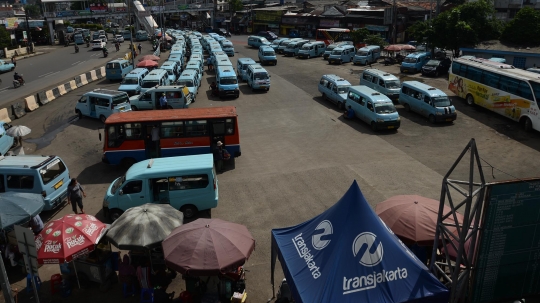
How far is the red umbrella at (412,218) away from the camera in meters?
9.52

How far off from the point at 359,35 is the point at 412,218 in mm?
45190

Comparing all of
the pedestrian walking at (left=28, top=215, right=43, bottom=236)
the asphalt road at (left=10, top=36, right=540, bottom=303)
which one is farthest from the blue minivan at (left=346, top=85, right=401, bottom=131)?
the pedestrian walking at (left=28, top=215, right=43, bottom=236)

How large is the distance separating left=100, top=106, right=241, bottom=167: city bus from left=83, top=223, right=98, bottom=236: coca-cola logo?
774 centimetres

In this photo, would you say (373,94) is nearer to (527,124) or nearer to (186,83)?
(527,124)

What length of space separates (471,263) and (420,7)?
5841 cm

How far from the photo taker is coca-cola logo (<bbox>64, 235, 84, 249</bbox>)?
9454mm

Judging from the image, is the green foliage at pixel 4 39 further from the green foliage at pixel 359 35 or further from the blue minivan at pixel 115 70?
the green foliage at pixel 359 35

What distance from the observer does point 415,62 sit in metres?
37.6

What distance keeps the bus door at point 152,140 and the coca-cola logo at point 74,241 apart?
828 cm

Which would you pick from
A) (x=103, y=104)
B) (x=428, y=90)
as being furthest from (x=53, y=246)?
(x=428, y=90)

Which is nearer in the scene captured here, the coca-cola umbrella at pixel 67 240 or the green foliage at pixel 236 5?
the coca-cola umbrella at pixel 67 240

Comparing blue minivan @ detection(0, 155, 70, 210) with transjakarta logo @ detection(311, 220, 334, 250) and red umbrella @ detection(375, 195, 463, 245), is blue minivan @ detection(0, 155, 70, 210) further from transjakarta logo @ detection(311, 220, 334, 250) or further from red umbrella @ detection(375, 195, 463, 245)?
red umbrella @ detection(375, 195, 463, 245)

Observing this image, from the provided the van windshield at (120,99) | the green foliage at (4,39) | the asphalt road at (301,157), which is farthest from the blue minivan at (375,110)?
the green foliage at (4,39)

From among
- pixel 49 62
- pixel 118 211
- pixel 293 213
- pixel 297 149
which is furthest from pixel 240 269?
pixel 49 62
